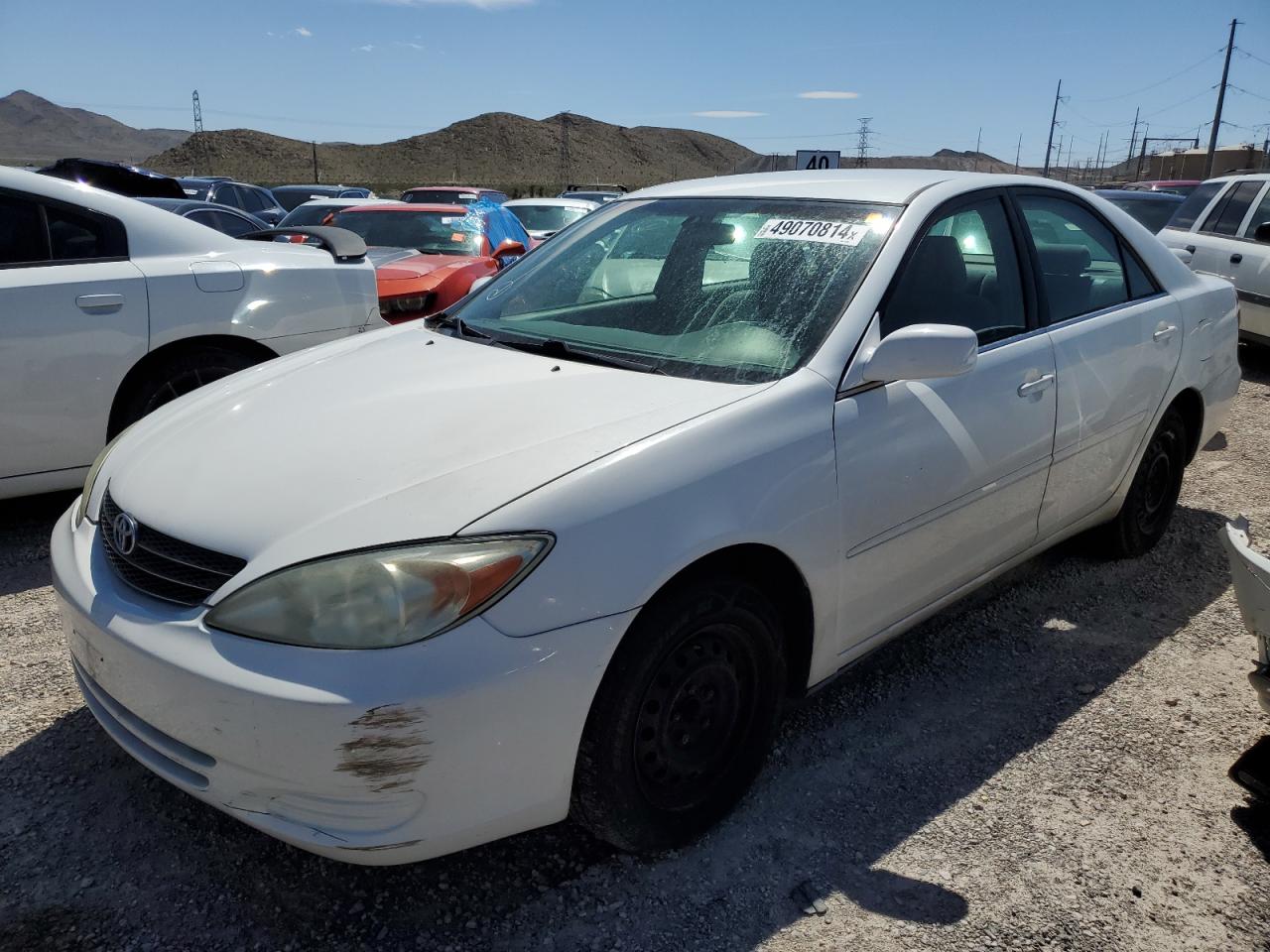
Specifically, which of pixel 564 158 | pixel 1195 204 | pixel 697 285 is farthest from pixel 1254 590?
pixel 564 158

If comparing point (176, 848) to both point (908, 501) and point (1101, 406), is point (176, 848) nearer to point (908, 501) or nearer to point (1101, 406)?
point (908, 501)

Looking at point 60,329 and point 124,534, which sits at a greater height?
point 60,329

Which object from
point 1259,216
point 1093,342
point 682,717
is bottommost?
point 682,717

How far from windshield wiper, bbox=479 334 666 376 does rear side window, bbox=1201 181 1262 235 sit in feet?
27.0

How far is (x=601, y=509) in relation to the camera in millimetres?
1999

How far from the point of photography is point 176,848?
2383mm

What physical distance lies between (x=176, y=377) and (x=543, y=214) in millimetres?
10843

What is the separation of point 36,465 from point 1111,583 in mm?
4512

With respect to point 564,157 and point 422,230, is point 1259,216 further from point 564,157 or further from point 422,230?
point 564,157

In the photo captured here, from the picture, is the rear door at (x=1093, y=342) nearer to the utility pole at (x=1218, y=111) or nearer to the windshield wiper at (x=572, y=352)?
the windshield wiper at (x=572, y=352)

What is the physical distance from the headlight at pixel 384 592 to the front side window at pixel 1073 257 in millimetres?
2326

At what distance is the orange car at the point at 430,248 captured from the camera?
6371mm

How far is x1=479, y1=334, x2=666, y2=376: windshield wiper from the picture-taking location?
263 cm

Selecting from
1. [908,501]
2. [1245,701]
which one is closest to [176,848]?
[908,501]
